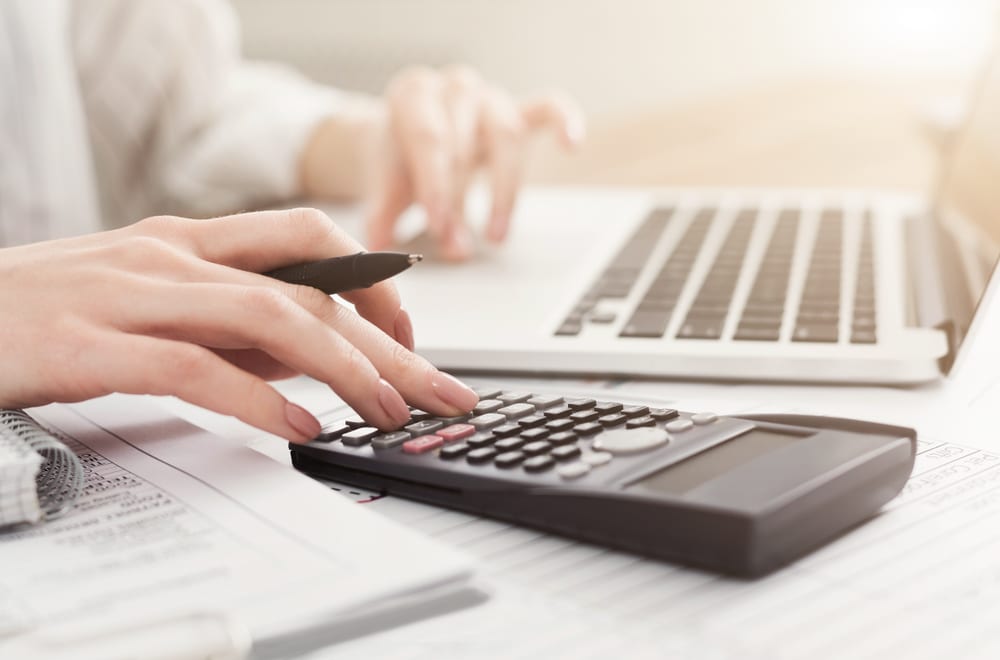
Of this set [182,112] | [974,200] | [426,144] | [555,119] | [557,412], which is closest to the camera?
[557,412]

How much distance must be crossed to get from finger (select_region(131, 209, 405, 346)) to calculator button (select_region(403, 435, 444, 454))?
0.11 metres

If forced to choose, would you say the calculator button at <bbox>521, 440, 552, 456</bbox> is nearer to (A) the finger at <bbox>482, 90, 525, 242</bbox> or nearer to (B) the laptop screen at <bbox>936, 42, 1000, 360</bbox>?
(B) the laptop screen at <bbox>936, 42, 1000, 360</bbox>

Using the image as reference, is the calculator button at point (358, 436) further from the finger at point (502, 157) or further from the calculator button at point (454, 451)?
the finger at point (502, 157)

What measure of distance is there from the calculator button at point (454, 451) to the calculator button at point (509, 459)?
16 mm

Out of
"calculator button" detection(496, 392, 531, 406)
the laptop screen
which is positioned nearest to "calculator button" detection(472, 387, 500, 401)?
"calculator button" detection(496, 392, 531, 406)

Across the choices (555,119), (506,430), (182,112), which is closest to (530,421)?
(506,430)

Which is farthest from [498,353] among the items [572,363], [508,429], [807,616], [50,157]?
[50,157]

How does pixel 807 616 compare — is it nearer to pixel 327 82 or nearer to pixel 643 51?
pixel 643 51

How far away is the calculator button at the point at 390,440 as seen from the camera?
379mm

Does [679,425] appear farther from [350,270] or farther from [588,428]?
[350,270]

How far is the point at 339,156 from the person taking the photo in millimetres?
1008

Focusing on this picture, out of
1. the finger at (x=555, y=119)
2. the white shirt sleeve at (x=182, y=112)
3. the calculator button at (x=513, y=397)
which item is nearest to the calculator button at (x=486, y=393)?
the calculator button at (x=513, y=397)

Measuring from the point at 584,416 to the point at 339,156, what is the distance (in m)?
0.68

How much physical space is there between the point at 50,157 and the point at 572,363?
69 cm
